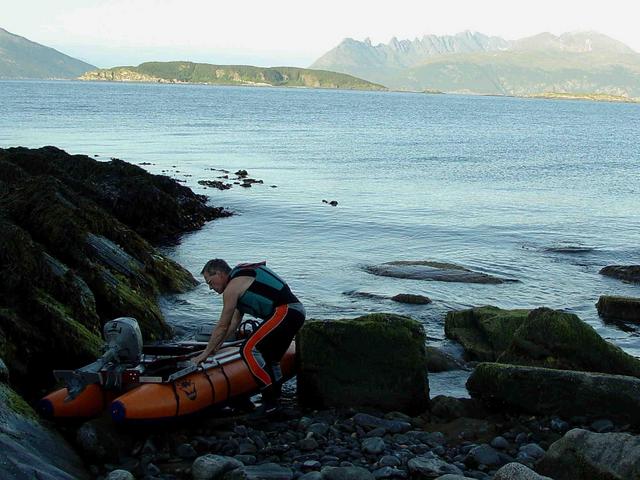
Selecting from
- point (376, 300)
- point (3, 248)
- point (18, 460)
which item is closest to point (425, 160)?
point (376, 300)

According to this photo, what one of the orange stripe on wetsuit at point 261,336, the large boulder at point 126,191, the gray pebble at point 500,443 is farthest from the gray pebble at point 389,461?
the large boulder at point 126,191

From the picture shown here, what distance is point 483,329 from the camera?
1459cm

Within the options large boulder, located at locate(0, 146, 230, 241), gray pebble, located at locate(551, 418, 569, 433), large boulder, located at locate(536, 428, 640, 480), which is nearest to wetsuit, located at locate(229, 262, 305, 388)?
gray pebble, located at locate(551, 418, 569, 433)

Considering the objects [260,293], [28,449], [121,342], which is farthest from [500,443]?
[28,449]

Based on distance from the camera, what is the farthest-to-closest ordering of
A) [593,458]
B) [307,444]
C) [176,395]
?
[176,395]
[307,444]
[593,458]

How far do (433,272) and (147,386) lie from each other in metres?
12.5

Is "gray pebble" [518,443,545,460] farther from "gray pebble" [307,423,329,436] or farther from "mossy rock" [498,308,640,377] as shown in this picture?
"mossy rock" [498,308,640,377]

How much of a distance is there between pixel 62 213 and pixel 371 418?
7990mm

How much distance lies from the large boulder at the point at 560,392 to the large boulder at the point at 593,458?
1.88 meters

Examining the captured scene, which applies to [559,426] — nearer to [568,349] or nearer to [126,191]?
[568,349]

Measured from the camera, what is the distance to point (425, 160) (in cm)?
5512

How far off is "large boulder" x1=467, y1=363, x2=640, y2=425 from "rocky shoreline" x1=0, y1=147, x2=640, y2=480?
0.06 feet

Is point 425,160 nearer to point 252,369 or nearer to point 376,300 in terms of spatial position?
point 376,300

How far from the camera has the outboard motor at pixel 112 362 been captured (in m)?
9.59
